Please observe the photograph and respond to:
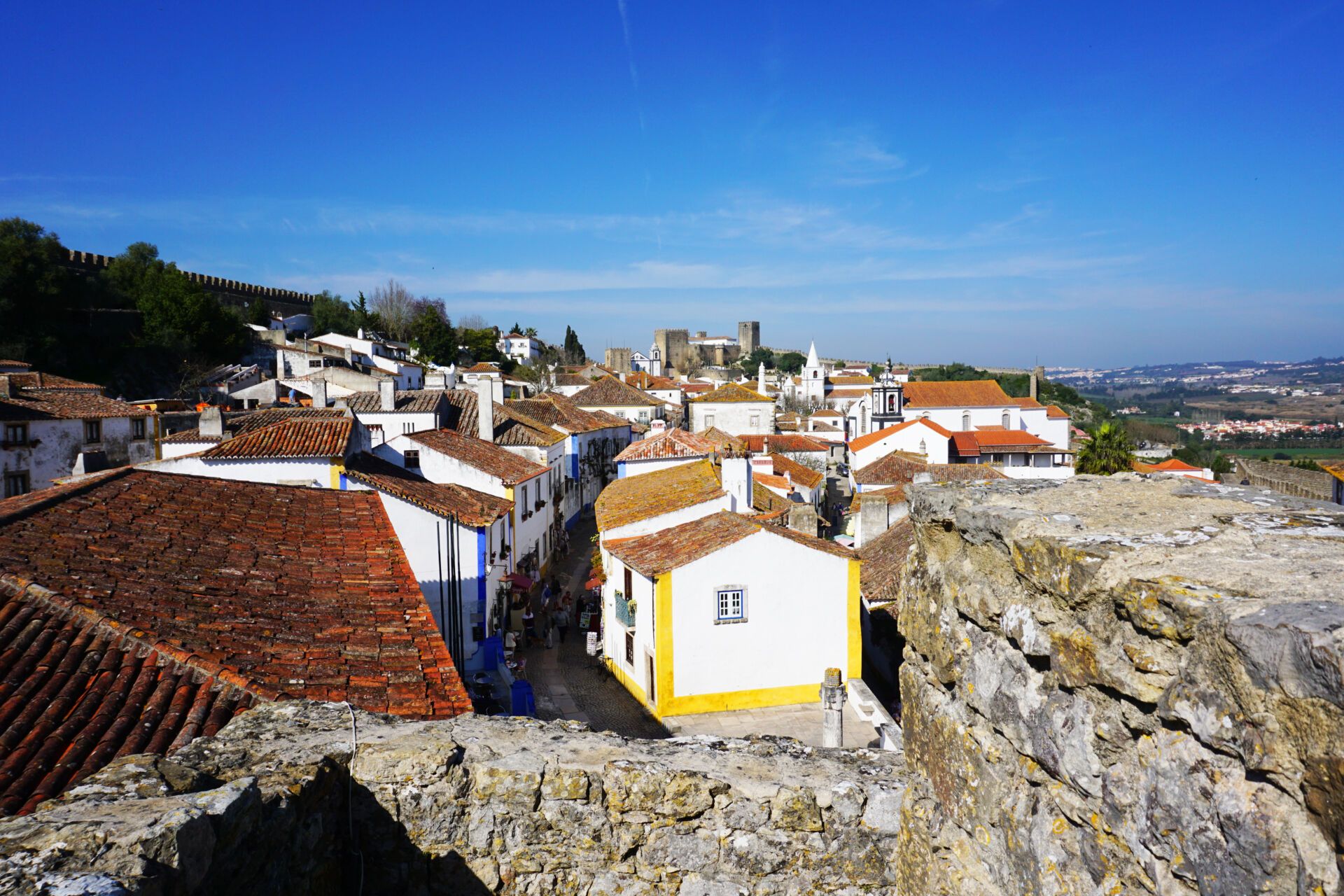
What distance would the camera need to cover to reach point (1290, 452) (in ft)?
210

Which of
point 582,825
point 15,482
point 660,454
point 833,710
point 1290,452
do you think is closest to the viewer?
point 582,825

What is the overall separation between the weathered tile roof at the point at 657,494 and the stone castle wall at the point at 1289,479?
11.7 metres

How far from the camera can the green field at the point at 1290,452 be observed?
193 feet

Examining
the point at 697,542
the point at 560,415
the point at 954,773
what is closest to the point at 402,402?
the point at 560,415

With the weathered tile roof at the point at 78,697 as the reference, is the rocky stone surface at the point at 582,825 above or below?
below

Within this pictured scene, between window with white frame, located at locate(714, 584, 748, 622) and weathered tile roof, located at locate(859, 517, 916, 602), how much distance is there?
218 cm

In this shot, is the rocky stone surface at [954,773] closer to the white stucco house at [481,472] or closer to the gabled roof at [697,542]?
the gabled roof at [697,542]

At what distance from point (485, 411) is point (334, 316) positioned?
5133cm

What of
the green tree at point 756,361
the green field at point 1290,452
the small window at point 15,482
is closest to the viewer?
the small window at point 15,482

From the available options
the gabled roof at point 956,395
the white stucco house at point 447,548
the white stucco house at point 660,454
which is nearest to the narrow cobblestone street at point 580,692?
the white stucco house at point 447,548

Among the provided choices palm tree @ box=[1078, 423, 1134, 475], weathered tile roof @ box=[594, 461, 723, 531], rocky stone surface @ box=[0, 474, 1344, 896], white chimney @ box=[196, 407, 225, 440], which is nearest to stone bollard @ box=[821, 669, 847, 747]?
rocky stone surface @ box=[0, 474, 1344, 896]

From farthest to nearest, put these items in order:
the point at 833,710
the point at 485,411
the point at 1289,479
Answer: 1. the point at 485,411
2. the point at 1289,479
3. the point at 833,710

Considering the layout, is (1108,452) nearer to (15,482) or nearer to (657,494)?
(657,494)

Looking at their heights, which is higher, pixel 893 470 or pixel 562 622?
pixel 893 470
